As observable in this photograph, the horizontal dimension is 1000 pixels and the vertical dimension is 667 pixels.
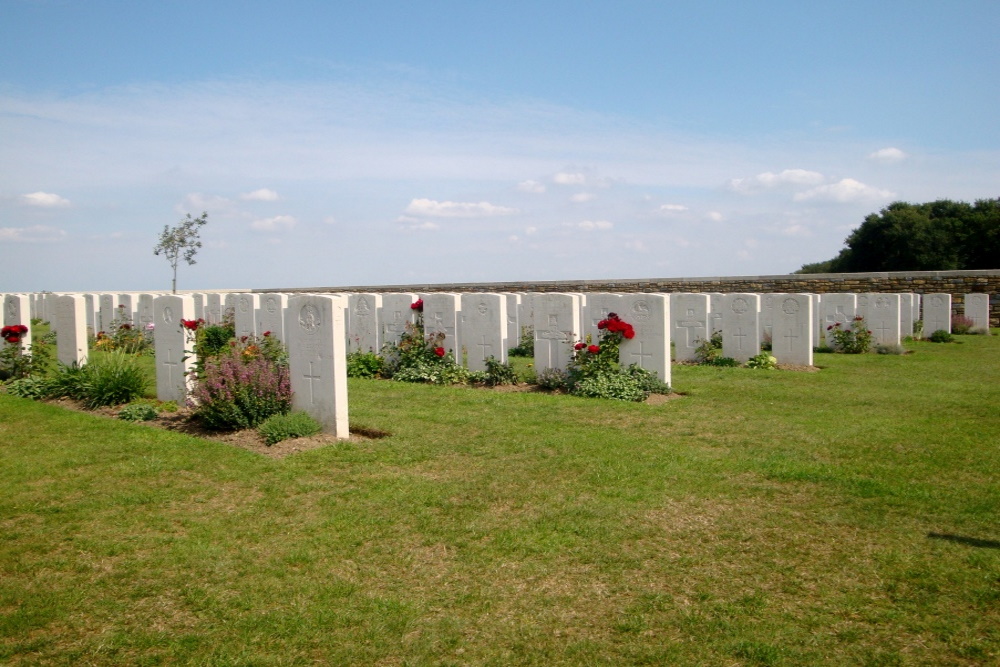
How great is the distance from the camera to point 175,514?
5.60 m

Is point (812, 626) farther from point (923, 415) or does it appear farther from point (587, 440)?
point (923, 415)

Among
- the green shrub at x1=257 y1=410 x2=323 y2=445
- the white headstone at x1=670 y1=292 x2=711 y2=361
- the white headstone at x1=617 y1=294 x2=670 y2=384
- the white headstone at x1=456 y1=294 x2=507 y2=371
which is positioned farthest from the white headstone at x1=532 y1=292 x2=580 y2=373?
the green shrub at x1=257 y1=410 x2=323 y2=445

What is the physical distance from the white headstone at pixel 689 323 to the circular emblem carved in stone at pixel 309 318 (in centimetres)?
877

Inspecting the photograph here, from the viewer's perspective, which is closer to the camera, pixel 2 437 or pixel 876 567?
pixel 876 567

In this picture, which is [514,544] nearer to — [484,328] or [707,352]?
[484,328]

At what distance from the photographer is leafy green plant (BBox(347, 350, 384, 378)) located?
12.7 meters

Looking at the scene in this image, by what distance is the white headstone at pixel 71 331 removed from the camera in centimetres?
1077

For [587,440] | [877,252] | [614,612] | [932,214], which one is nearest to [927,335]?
[587,440]

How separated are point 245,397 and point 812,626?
6133mm

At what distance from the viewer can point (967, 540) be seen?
4.85m

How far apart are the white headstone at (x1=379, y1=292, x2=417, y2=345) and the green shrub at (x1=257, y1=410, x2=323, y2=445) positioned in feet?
17.3

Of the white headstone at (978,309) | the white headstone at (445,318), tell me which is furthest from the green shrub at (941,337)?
the white headstone at (445,318)

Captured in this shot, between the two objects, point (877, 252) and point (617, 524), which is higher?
point (877, 252)

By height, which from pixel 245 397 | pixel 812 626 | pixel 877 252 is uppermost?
pixel 877 252
